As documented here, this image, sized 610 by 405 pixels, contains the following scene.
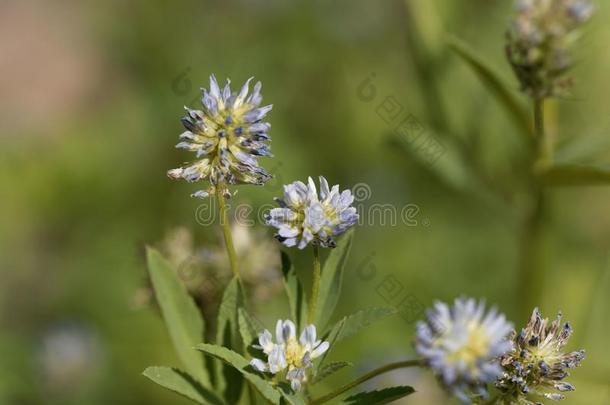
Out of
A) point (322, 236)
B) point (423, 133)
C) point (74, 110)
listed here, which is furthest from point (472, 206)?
point (74, 110)

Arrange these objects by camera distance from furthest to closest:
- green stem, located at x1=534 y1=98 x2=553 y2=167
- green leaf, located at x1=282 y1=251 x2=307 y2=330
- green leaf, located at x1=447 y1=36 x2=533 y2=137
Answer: green stem, located at x1=534 y1=98 x2=553 y2=167 < green leaf, located at x1=447 y1=36 x2=533 y2=137 < green leaf, located at x1=282 y1=251 x2=307 y2=330

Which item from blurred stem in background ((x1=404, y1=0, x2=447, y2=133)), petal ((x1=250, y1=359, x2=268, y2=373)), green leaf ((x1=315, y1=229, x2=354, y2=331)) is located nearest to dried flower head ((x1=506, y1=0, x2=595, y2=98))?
green leaf ((x1=315, y1=229, x2=354, y2=331))

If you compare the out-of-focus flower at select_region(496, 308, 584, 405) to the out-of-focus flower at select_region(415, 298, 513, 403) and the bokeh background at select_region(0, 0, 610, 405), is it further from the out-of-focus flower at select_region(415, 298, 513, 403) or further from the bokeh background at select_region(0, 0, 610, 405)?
the bokeh background at select_region(0, 0, 610, 405)

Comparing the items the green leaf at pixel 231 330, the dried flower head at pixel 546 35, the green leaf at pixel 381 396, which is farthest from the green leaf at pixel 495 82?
the green leaf at pixel 381 396

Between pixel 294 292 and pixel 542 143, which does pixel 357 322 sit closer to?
pixel 294 292

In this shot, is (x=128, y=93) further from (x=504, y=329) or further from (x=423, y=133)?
(x=504, y=329)

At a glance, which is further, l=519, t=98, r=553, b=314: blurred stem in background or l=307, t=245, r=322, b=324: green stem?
l=519, t=98, r=553, b=314: blurred stem in background
